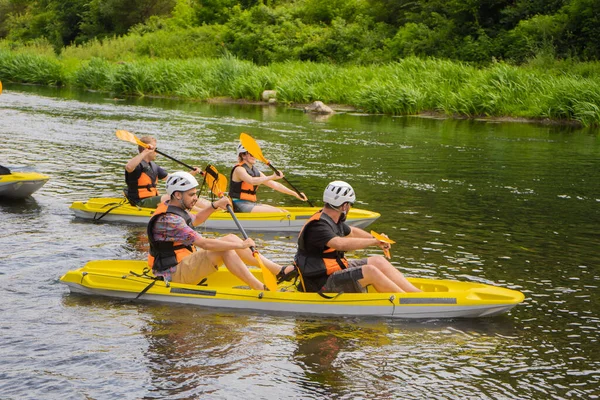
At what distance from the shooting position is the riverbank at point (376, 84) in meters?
26.1

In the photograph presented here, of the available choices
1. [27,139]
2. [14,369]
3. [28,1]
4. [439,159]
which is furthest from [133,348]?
[28,1]

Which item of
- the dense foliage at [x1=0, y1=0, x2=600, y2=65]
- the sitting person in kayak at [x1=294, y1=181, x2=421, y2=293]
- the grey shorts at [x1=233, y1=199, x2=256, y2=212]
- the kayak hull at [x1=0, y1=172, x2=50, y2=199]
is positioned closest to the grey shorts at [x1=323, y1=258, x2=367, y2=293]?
the sitting person in kayak at [x1=294, y1=181, x2=421, y2=293]

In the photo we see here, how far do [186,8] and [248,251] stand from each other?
1690 inches

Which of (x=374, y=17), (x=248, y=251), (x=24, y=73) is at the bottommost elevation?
(x=248, y=251)

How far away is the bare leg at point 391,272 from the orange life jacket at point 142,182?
5.06 metres

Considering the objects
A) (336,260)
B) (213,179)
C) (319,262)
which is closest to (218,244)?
(319,262)

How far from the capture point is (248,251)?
28.8ft

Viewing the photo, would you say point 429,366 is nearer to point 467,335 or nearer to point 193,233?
point 467,335

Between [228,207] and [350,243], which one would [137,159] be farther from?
[350,243]

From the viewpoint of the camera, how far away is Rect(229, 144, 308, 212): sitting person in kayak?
1160 centimetres

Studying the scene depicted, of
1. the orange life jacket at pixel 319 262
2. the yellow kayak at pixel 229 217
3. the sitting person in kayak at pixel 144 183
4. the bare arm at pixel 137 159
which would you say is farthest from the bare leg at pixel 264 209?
the orange life jacket at pixel 319 262

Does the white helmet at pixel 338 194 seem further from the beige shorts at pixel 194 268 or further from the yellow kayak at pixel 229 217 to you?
the yellow kayak at pixel 229 217

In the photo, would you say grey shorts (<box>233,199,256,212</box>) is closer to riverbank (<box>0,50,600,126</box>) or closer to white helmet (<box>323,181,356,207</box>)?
white helmet (<box>323,181,356,207</box>)

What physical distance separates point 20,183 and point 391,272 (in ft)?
24.3
